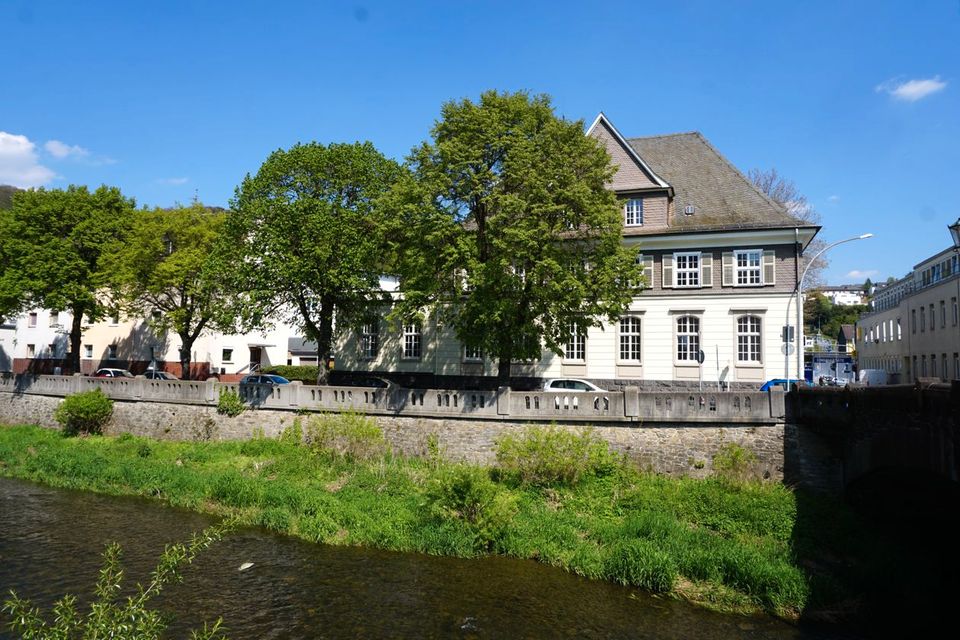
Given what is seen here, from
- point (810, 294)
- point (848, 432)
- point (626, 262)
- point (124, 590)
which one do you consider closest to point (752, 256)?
point (626, 262)

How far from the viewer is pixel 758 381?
31.0 meters

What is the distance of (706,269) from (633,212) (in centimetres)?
488

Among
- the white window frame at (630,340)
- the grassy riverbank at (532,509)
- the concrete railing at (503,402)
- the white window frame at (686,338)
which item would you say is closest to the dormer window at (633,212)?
the white window frame at (630,340)

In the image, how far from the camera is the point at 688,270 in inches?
1275

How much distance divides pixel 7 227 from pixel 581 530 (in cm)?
3619

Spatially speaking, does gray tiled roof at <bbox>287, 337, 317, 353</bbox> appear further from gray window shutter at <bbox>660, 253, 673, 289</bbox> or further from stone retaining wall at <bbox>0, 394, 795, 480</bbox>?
gray window shutter at <bbox>660, 253, 673, 289</bbox>

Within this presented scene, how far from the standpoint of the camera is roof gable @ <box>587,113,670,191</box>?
32566 mm

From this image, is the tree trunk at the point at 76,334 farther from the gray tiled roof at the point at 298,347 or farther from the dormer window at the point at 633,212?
the dormer window at the point at 633,212

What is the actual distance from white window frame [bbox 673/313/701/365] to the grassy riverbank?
44.6ft

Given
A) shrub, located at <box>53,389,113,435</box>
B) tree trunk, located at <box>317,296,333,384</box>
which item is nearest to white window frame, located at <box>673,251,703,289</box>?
tree trunk, located at <box>317,296,333,384</box>

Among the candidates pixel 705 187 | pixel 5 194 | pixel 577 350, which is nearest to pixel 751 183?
pixel 705 187

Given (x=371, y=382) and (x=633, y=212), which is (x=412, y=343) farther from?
(x=633, y=212)

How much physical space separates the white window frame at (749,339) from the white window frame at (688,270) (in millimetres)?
2837

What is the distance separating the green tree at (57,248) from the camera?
1350 inches
